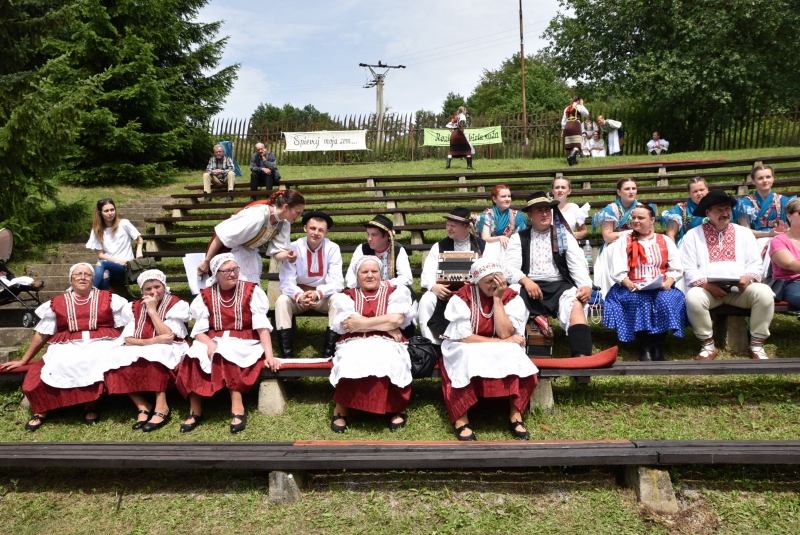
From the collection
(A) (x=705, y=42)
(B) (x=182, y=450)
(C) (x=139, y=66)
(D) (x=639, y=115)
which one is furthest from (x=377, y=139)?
(B) (x=182, y=450)

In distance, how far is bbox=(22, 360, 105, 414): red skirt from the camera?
167 inches

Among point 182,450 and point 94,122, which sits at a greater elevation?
point 94,122

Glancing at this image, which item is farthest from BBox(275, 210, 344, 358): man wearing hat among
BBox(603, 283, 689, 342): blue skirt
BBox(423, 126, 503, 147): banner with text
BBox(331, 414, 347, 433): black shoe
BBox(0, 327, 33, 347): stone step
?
A: BBox(423, 126, 503, 147): banner with text

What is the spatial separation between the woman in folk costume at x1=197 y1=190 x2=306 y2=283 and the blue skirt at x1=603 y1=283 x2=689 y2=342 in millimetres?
2833

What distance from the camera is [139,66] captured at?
13.0 meters

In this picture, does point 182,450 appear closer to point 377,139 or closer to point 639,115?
point 377,139

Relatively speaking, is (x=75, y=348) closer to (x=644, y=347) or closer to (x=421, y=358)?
(x=421, y=358)

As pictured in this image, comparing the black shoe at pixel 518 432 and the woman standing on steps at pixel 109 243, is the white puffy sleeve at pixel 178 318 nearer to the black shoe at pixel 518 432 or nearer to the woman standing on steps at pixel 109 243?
A: the woman standing on steps at pixel 109 243

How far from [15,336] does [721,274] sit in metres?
6.68

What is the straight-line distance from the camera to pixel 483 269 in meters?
3.83

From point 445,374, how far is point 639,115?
61.2 feet

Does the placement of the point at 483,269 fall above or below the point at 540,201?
below

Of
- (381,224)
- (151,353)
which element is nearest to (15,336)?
(151,353)

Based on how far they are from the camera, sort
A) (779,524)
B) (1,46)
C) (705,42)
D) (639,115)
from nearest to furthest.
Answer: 1. (779,524)
2. (1,46)
3. (705,42)
4. (639,115)
